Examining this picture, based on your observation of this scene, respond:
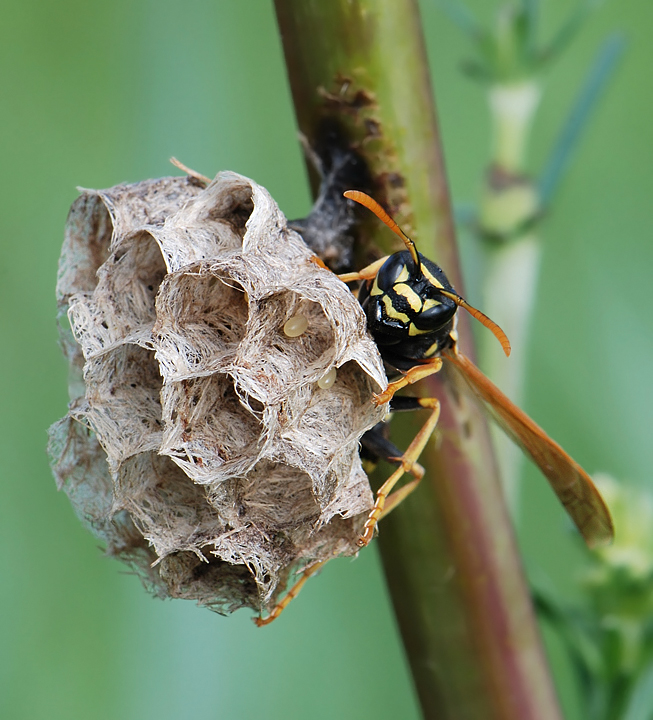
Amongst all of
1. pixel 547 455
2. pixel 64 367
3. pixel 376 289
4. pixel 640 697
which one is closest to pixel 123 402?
pixel 376 289

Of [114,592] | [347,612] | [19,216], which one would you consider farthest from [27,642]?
[19,216]

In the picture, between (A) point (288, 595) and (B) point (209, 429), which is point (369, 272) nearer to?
(B) point (209, 429)

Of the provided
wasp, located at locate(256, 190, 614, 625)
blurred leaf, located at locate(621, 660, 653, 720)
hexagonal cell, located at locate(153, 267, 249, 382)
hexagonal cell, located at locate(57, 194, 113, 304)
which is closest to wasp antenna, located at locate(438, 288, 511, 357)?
wasp, located at locate(256, 190, 614, 625)

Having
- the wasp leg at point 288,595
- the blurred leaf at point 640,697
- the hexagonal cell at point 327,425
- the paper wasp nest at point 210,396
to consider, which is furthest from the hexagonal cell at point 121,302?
the blurred leaf at point 640,697

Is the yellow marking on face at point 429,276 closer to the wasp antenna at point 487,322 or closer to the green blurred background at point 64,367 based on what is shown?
the wasp antenna at point 487,322

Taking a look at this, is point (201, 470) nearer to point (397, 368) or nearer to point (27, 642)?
point (397, 368)

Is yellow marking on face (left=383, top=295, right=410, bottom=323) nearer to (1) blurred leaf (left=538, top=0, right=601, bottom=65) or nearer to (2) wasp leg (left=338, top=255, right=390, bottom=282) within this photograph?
(2) wasp leg (left=338, top=255, right=390, bottom=282)
